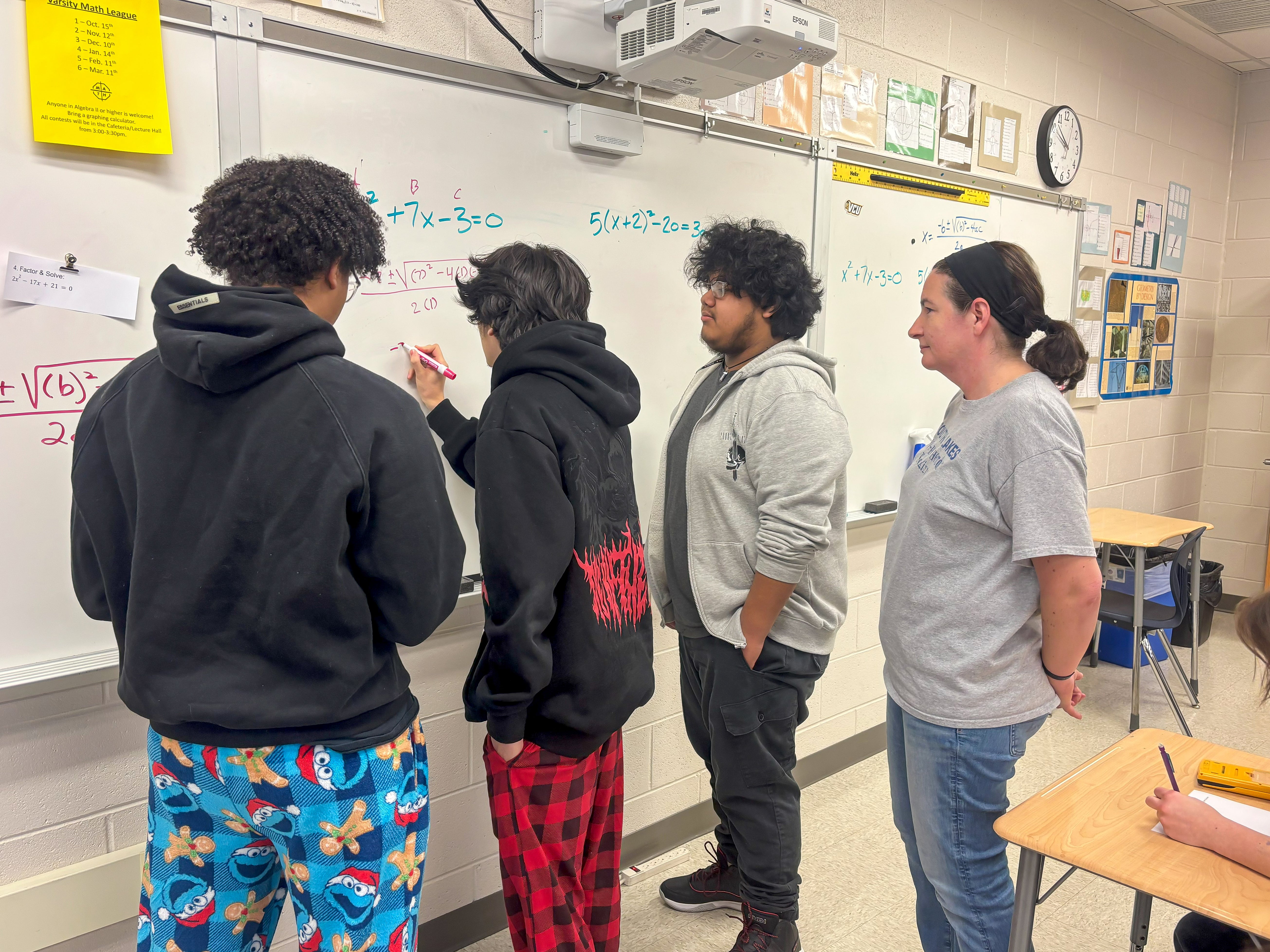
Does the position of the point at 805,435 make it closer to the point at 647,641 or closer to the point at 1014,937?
the point at 647,641

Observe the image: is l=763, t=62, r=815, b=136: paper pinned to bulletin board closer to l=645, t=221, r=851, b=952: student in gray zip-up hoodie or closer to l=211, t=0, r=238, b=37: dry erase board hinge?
l=645, t=221, r=851, b=952: student in gray zip-up hoodie

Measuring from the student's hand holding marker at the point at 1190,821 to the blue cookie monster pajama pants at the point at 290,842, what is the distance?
3.45 feet

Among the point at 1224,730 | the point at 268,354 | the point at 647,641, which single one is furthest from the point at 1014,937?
the point at 1224,730

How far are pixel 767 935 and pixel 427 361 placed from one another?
A: 1435 mm

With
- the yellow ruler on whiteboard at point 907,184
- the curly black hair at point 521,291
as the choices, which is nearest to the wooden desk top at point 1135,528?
the yellow ruler on whiteboard at point 907,184

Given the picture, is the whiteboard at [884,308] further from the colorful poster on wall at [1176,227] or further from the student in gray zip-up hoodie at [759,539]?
the colorful poster on wall at [1176,227]

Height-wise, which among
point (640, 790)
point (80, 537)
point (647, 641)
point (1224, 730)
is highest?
point (80, 537)

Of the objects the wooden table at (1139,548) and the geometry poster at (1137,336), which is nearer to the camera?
the wooden table at (1139,548)

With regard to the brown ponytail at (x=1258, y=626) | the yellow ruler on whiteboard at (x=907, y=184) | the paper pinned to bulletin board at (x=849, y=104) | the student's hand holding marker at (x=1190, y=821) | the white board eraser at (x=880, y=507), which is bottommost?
the student's hand holding marker at (x=1190, y=821)

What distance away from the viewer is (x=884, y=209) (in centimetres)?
275

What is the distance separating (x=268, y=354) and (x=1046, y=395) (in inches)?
45.9

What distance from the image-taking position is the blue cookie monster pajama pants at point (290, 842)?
1039 mm

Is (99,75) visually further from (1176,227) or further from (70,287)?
(1176,227)

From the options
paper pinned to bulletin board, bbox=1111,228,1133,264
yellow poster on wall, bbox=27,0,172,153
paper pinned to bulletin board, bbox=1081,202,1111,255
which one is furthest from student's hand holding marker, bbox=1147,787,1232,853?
paper pinned to bulletin board, bbox=1111,228,1133,264
